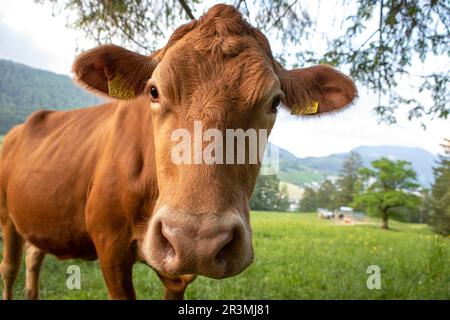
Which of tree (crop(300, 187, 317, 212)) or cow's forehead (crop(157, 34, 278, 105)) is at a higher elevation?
cow's forehead (crop(157, 34, 278, 105))

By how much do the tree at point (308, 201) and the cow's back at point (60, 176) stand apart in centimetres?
1064

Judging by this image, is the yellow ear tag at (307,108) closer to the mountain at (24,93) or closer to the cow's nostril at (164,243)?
the cow's nostril at (164,243)

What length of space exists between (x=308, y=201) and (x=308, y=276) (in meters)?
8.73

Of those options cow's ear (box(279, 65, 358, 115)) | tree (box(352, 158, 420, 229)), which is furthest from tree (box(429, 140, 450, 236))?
tree (box(352, 158, 420, 229))

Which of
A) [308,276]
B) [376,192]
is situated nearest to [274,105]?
[308,276]

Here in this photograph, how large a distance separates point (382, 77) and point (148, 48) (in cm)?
328

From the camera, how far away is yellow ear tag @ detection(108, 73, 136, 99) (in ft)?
8.63

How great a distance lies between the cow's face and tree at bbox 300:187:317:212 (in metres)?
11.6

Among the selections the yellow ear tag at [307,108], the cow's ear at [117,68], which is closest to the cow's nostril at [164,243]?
the cow's ear at [117,68]

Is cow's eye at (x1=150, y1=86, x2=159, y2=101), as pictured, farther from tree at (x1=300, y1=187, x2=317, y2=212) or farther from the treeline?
tree at (x1=300, y1=187, x2=317, y2=212)

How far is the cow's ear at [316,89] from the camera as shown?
261 cm

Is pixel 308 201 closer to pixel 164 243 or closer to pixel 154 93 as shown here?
pixel 154 93
